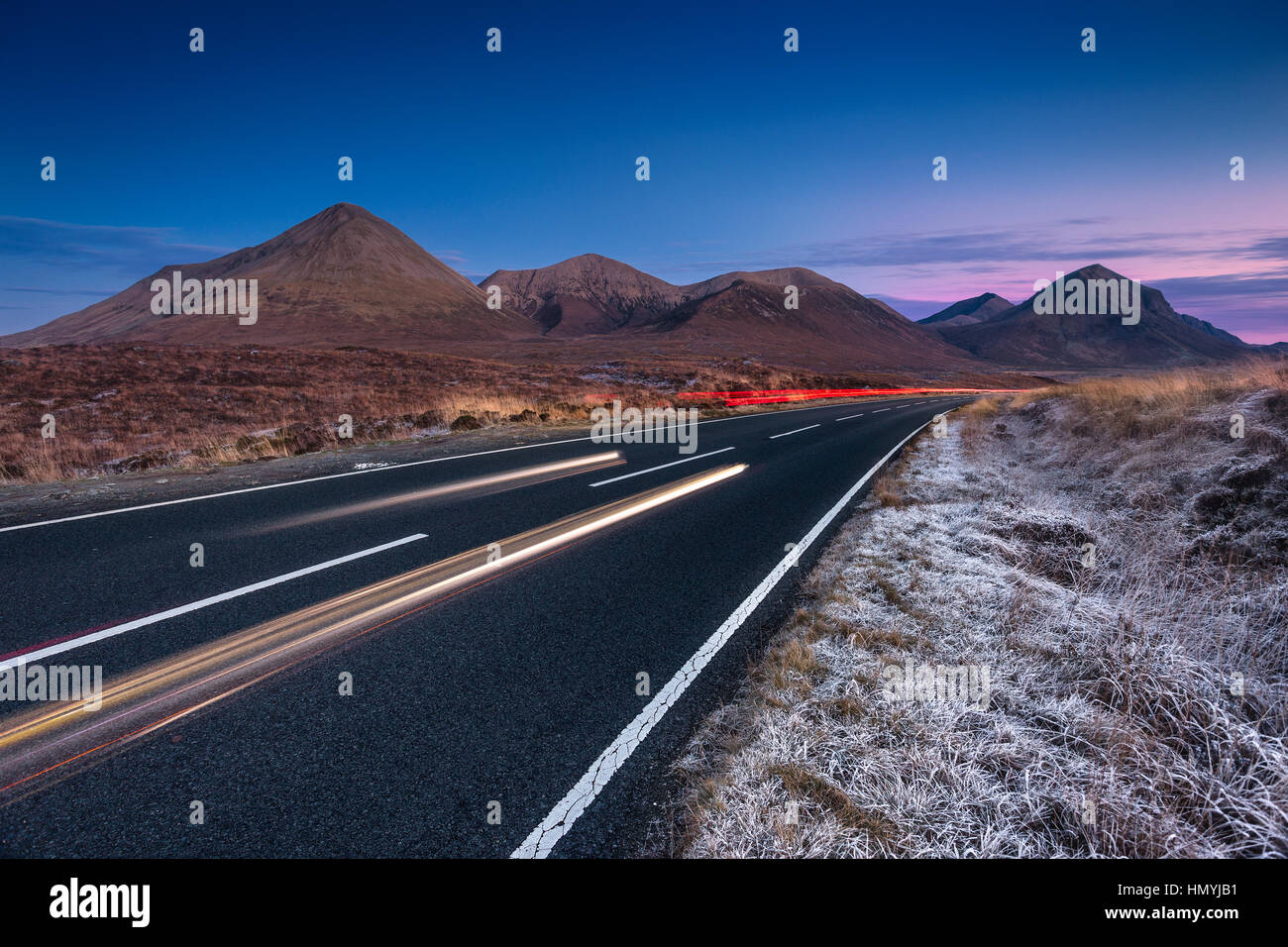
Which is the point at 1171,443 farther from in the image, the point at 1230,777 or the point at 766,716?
the point at 766,716

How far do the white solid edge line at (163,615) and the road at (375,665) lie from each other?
0.09 ft

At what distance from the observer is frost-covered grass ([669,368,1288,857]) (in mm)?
2291

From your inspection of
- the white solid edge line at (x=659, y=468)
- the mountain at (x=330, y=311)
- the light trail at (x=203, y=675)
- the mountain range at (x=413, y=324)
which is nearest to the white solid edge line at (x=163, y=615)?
the light trail at (x=203, y=675)

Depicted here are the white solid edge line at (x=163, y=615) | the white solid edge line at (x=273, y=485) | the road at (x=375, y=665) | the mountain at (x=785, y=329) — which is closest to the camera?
the road at (x=375, y=665)

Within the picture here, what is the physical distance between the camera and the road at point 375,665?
8.00 ft

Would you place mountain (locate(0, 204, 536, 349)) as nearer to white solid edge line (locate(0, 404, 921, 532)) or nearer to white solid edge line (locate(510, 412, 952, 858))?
white solid edge line (locate(0, 404, 921, 532))

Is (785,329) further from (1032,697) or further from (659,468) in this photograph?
(1032,697)

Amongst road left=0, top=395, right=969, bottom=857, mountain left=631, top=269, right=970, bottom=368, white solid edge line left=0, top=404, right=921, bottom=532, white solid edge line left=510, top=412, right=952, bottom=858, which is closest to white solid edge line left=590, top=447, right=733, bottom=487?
road left=0, top=395, right=969, bottom=857

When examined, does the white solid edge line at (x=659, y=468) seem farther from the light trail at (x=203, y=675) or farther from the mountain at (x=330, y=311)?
the mountain at (x=330, y=311)

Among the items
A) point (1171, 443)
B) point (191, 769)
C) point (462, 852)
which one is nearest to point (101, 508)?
point (191, 769)

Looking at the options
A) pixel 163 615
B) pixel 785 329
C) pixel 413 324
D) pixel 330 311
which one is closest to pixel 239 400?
pixel 163 615

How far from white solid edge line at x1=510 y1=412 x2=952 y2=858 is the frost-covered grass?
0.31m

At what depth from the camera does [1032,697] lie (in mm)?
3199
